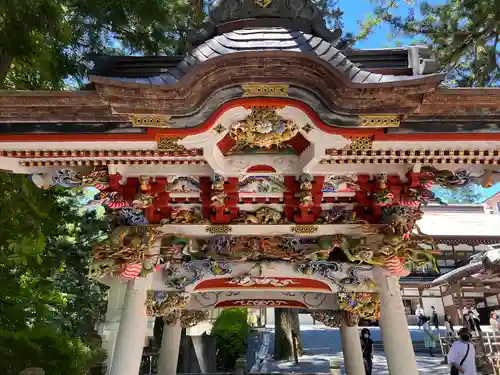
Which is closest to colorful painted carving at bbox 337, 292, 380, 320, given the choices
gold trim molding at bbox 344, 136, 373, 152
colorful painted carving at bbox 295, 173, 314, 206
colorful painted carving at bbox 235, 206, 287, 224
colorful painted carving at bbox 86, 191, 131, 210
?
colorful painted carving at bbox 235, 206, 287, 224

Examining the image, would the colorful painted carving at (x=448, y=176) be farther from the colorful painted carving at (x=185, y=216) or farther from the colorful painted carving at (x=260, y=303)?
the colorful painted carving at (x=260, y=303)

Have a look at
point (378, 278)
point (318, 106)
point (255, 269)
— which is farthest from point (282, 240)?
point (318, 106)

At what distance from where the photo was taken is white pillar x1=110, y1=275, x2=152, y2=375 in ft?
14.2

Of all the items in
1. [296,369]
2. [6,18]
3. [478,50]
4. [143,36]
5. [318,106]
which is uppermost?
[478,50]

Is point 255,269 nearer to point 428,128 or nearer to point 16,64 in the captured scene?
point 428,128

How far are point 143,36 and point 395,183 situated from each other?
6.09 m

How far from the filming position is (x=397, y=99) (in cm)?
354

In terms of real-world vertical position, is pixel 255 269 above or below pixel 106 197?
below

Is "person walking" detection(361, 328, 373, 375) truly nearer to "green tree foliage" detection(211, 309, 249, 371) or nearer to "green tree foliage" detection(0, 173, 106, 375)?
"green tree foliage" detection(211, 309, 249, 371)

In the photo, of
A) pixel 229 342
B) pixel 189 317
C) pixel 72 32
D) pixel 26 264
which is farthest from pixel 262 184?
pixel 229 342

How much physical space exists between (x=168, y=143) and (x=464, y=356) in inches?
250

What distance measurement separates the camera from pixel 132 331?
4.49m

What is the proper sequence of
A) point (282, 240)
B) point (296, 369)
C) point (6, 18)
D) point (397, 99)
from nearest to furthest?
1. point (397, 99)
2. point (282, 240)
3. point (6, 18)
4. point (296, 369)

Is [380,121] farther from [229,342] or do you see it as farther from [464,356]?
[229,342]
